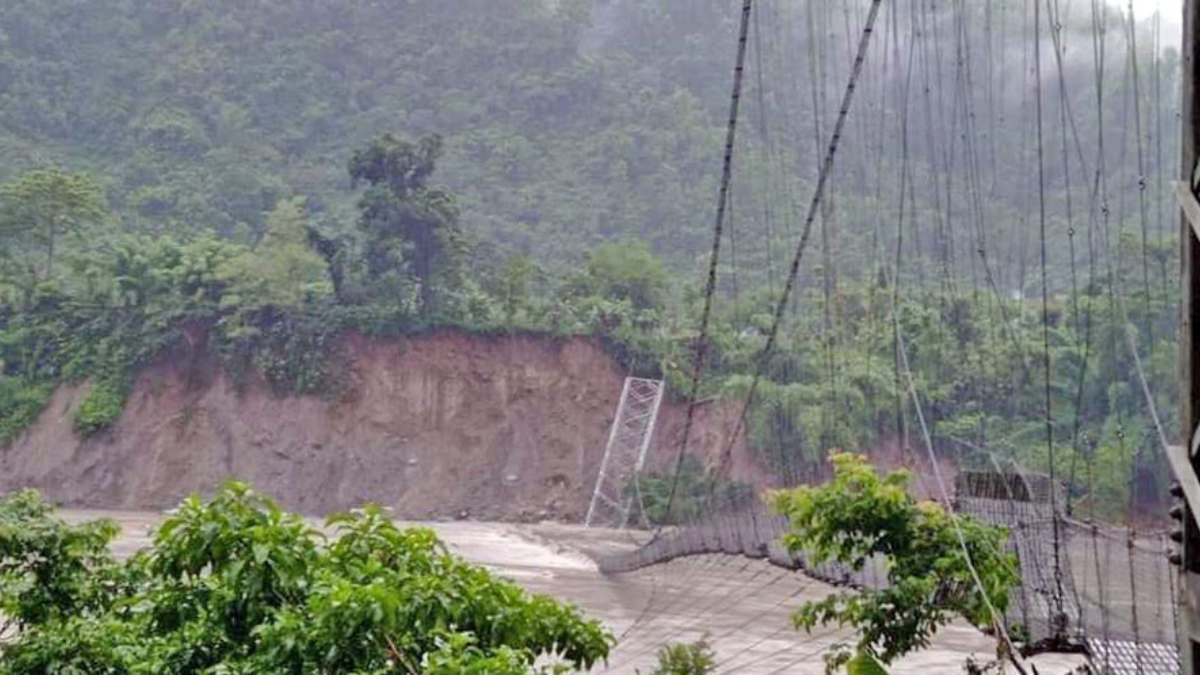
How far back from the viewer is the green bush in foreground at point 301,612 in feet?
10.8

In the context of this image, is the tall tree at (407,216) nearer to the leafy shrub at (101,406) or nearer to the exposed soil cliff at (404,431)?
the exposed soil cliff at (404,431)

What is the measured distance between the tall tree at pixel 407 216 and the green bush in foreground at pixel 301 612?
32053 millimetres

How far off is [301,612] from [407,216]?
3315 centimetres

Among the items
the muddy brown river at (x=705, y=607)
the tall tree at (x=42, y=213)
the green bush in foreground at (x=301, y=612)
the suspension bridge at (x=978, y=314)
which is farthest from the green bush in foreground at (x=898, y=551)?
the tall tree at (x=42, y=213)

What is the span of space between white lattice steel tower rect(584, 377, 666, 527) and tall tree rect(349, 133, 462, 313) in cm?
516

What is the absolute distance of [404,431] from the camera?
3656cm

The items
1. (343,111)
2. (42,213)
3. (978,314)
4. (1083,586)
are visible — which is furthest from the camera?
(343,111)

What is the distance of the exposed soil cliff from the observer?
35.2 m

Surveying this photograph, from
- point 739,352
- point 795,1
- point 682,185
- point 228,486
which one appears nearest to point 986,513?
point 228,486

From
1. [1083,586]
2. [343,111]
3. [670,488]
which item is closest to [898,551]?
[1083,586]

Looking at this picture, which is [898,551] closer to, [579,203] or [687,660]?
[687,660]

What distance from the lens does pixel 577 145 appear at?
59.8m

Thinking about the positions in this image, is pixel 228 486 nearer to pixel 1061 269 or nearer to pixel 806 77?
pixel 1061 269

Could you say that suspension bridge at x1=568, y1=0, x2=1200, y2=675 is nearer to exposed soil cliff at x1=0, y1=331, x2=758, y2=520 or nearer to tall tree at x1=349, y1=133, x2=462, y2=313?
exposed soil cliff at x1=0, y1=331, x2=758, y2=520
